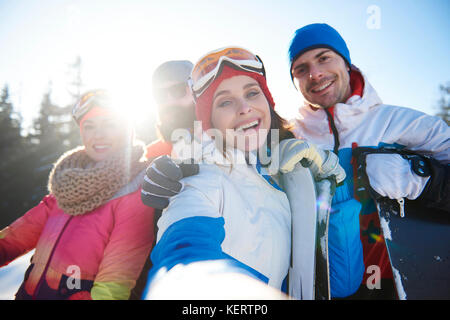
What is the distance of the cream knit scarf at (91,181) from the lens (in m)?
2.02

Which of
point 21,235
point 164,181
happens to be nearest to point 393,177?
point 164,181

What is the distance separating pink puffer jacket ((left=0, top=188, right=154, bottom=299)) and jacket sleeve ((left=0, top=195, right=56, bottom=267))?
14.1 inches

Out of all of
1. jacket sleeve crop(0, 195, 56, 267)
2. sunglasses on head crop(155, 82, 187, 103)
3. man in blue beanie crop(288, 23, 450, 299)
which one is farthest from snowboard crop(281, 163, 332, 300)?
jacket sleeve crop(0, 195, 56, 267)

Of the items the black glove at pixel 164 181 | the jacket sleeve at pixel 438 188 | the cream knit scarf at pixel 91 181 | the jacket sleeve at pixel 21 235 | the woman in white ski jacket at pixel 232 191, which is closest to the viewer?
the woman in white ski jacket at pixel 232 191

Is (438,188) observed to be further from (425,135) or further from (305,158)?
(305,158)

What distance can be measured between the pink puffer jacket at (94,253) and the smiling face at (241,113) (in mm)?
1098

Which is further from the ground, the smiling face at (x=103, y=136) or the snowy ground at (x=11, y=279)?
the smiling face at (x=103, y=136)

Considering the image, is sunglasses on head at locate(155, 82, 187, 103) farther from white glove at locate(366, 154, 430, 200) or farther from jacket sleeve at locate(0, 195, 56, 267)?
white glove at locate(366, 154, 430, 200)

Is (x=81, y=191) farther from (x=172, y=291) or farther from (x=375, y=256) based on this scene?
(x=375, y=256)

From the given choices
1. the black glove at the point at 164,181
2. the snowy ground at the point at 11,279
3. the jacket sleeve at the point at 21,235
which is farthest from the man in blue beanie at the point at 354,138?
the snowy ground at the point at 11,279

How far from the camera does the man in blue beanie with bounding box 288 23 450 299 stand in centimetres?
171

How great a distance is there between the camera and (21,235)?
226cm

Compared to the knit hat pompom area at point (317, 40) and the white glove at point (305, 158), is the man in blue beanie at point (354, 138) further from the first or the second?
the white glove at point (305, 158)
